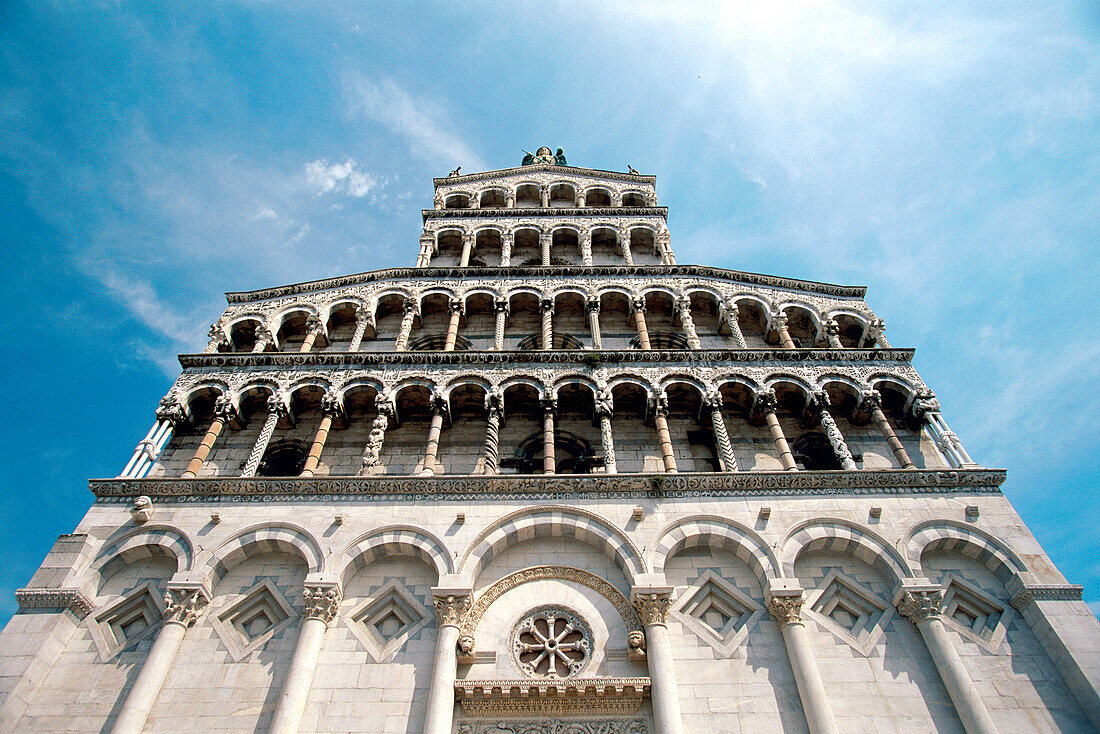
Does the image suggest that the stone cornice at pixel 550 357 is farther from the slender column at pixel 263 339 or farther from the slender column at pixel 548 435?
the slender column at pixel 548 435

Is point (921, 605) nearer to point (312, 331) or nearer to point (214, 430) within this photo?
point (214, 430)

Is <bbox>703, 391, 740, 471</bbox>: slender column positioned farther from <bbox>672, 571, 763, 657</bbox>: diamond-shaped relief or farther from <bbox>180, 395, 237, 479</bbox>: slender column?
<bbox>180, 395, 237, 479</bbox>: slender column

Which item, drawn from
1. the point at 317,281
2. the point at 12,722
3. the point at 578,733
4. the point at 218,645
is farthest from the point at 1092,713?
the point at 317,281

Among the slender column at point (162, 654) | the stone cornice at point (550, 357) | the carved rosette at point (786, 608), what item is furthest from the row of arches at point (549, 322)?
the carved rosette at point (786, 608)

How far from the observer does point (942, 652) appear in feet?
36.2

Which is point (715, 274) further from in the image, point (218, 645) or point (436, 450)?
point (218, 645)

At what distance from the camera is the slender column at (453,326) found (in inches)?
689

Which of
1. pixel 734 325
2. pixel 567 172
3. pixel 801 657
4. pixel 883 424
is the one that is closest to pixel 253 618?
pixel 801 657

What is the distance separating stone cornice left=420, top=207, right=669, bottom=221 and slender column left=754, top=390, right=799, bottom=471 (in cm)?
1040

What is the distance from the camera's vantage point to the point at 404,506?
43.5 ft

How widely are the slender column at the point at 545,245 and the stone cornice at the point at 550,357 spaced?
246 inches

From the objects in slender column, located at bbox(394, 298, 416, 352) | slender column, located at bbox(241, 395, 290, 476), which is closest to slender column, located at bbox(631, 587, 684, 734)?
slender column, located at bbox(241, 395, 290, 476)

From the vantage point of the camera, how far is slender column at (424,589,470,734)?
10328 mm

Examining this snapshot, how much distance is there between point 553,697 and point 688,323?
10331 mm
